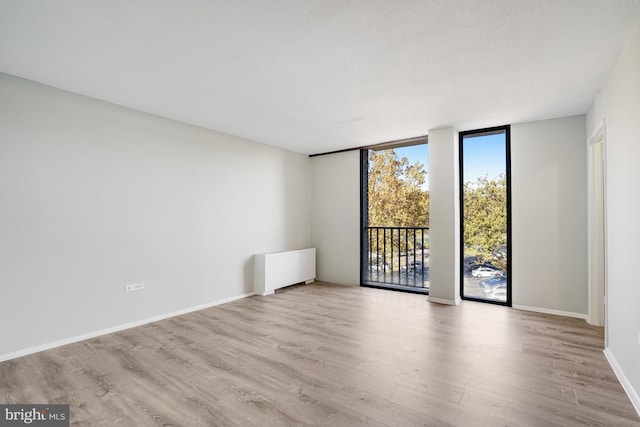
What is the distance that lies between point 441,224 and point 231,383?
3.41 m

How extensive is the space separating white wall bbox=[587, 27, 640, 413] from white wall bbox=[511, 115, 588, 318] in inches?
45.4

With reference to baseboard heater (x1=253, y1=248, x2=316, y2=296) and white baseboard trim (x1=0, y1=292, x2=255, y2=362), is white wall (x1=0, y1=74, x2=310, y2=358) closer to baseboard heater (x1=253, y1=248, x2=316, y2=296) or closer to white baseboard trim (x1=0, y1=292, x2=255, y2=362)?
white baseboard trim (x1=0, y1=292, x2=255, y2=362)

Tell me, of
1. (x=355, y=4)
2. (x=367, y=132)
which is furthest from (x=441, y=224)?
(x=355, y=4)

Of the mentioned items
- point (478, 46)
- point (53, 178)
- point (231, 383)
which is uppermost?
point (478, 46)

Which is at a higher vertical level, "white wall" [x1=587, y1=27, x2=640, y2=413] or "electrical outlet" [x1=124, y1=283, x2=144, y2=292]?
"white wall" [x1=587, y1=27, x2=640, y2=413]

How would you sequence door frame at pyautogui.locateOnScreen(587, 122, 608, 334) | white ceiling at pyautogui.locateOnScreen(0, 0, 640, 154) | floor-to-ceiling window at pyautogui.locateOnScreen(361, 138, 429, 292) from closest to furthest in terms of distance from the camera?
white ceiling at pyautogui.locateOnScreen(0, 0, 640, 154) < door frame at pyautogui.locateOnScreen(587, 122, 608, 334) < floor-to-ceiling window at pyautogui.locateOnScreen(361, 138, 429, 292)

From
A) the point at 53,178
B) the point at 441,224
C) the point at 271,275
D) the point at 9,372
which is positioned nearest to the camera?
the point at 9,372

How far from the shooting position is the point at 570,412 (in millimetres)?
1898

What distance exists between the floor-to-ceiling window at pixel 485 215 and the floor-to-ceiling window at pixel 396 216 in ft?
2.15

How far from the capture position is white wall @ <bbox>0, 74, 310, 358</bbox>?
108 inches

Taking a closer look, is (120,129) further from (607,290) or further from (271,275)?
(607,290)

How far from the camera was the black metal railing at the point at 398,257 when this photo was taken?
5148mm

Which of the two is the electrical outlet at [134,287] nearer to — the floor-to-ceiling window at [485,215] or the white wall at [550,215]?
the floor-to-ceiling window at [485,215]

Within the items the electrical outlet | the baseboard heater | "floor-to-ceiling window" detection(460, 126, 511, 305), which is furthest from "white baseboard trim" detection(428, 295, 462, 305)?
the electrical outlet
